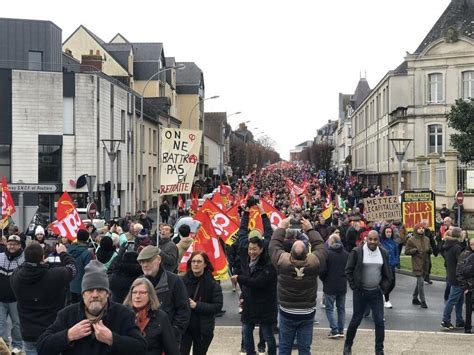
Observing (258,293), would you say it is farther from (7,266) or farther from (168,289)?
(7,266)

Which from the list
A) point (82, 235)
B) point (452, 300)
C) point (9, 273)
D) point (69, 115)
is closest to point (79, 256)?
point (82, 235)

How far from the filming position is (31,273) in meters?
7.60

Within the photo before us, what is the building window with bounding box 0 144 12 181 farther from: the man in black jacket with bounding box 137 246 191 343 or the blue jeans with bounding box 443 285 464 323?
the man in black jacket with bounding box 137 246 191 343

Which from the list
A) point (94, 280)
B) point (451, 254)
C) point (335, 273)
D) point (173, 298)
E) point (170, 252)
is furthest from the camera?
point (451, 254)

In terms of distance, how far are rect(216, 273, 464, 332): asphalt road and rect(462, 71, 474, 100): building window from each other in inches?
1420

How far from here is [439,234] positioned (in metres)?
21.0

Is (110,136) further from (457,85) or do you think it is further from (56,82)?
(457,85)

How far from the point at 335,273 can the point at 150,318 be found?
260 inches

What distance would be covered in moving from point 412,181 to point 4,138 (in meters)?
25.8

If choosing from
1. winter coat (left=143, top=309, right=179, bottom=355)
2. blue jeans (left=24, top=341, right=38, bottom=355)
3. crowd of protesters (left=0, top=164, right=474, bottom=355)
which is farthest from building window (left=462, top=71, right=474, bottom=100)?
winter coat (left=143, top=309, right=179, bottom=355)

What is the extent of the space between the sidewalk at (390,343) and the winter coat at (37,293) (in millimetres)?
3096

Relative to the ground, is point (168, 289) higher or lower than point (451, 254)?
higher

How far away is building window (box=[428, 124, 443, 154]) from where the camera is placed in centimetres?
5128

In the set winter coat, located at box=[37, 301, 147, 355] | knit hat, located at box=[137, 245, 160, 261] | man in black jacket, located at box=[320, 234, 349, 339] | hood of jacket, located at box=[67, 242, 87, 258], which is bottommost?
man in black jacket, located at box=[320, 234, 349, 339]
